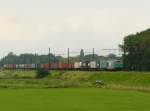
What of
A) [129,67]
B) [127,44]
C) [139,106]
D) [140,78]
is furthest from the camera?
[127,44]

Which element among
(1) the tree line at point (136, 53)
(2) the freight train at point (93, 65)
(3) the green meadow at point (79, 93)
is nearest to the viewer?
(3) the green meadow at point (79, 93)

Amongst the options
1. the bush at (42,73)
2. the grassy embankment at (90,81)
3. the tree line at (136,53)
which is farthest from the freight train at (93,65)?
the grassy embankment at (90,81)

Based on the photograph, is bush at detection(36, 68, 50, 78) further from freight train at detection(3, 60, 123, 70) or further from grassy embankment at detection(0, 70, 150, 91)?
freight train at detection(3, 60, 123, 70)

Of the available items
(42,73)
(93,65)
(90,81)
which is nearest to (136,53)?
(93,65)

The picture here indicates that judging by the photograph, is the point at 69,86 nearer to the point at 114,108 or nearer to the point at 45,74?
the point at 114,108

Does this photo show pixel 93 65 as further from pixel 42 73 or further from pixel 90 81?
pixel 90 81

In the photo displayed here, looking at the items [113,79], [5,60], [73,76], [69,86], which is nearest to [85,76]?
[73,76]

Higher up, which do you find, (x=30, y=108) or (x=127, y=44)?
(x=127, y=44)

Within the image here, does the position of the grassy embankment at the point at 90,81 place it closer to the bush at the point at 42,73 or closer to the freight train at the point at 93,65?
the bush at the point at 42,73

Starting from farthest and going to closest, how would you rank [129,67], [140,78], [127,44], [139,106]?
[127,44] → [129,67] → [140,78] → [139,106]

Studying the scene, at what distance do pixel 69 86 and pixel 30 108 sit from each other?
2437 cm

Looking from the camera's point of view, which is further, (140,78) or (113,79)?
(113,79)

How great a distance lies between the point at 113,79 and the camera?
58.8 metres

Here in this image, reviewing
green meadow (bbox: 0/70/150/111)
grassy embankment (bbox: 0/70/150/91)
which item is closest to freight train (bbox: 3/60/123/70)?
green meadow (bbox: 0/70/150/111)
